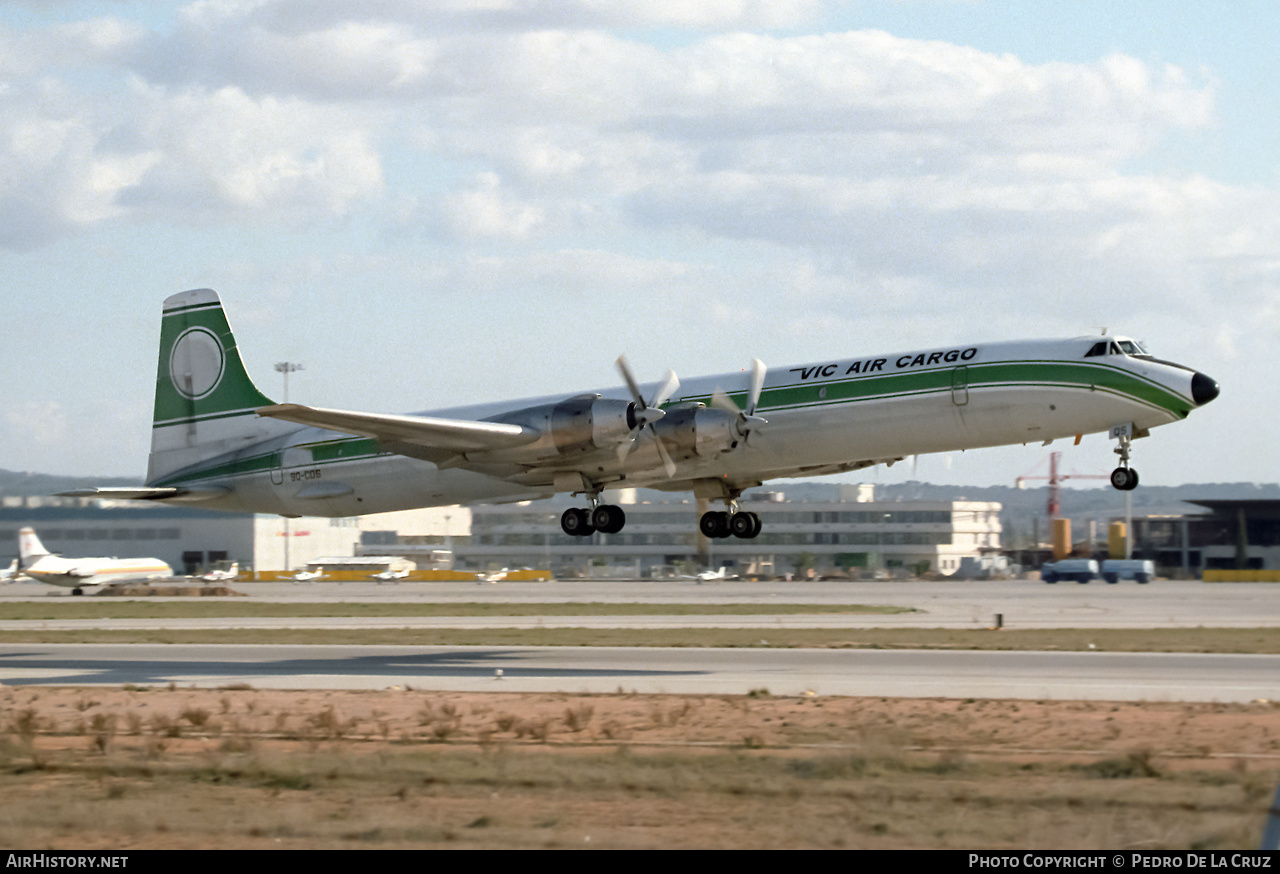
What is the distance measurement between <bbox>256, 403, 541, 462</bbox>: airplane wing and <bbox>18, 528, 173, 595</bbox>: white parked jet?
72189mm

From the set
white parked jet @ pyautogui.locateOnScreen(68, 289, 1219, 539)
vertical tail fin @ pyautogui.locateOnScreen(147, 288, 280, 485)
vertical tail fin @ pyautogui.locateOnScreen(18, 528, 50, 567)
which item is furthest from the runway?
vertical tail fin @ pyautogui.locateOnScreen(18, 528, 50, 567)

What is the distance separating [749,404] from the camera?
118ft

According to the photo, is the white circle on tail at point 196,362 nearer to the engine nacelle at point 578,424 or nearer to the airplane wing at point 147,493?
the airplane wing at point 147,493

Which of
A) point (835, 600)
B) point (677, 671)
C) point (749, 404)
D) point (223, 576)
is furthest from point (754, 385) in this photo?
point (223, 576)

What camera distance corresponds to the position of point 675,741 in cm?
2523

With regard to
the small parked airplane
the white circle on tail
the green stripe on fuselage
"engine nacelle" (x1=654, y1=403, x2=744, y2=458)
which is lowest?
the small parked airplane

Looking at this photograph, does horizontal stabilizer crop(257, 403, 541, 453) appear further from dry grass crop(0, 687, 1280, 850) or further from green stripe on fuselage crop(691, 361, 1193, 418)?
dry grass crop(0, 687, 1280, 850)

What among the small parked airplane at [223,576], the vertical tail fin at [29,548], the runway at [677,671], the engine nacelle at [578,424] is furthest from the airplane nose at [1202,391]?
the small parked airplane at [223,576]

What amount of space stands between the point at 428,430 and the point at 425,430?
95 millimetres

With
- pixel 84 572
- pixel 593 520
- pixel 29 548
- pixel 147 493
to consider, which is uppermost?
pixel 147 493

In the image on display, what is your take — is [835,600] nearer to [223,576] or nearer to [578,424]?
[578,424]

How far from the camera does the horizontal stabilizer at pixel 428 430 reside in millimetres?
34844

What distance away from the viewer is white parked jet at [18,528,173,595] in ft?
329
